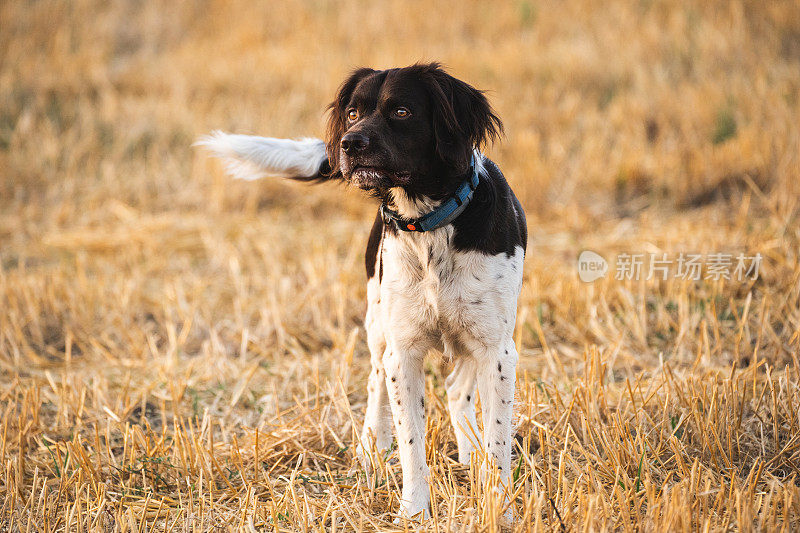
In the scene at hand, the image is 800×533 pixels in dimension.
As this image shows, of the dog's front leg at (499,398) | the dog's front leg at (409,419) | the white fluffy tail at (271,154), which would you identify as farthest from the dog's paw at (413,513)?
the white fluffy tail at (271,154)

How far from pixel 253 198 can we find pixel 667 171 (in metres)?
4.08

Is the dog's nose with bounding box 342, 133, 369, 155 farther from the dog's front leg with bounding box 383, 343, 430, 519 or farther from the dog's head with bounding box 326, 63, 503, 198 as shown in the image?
the dog's front leg with bounding box 383, 343, 430, 519

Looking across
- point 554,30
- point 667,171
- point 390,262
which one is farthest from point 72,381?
point 554,30

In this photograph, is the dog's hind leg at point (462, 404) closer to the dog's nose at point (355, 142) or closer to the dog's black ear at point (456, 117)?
the dog's black ear at point (456, 117)

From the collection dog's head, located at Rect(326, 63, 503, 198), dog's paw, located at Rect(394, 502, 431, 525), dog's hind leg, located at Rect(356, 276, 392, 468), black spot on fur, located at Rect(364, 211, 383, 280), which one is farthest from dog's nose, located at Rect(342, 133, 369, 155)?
dog's paw, located at Rect(394, 502, 431, 525)

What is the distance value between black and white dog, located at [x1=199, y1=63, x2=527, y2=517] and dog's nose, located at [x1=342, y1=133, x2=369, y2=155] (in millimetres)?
55

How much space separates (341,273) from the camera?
5.00 meters

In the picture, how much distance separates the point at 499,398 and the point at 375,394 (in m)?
0.69

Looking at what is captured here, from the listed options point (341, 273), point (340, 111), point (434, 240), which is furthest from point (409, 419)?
point (341, 273)

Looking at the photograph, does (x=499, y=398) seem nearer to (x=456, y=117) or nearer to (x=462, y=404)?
(x=462, y=404)

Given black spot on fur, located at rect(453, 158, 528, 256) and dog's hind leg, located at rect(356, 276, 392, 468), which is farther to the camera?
dog's hind leg, located at rect(356, 276, 392, 468)

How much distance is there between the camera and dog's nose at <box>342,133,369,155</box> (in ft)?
7.46

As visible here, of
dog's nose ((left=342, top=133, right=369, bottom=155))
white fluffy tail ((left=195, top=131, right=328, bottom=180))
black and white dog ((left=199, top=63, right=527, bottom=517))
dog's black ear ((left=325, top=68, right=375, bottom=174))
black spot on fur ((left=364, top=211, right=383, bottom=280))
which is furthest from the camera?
white fluffy tail ((left=195, top=131, right=328, bottom=180))

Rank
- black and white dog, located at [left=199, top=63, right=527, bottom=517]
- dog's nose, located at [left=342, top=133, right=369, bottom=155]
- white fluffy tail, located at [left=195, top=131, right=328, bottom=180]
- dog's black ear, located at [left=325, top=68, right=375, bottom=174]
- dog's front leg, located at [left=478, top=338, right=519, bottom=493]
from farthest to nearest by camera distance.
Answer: white fluffy tail, located at [left=195, top=131, right=328, bottom=180] → dog's black ear, located at [left=325, top=68, right=375, bottom=174] → dog's front leg, located at [left=478, top=338, right=519, bottom=493] → black and white dog, located at [left=199, top=63, right=527, bottom=517] → dog's nose, located at [left=342, top=133, right=369, bottom=155]
